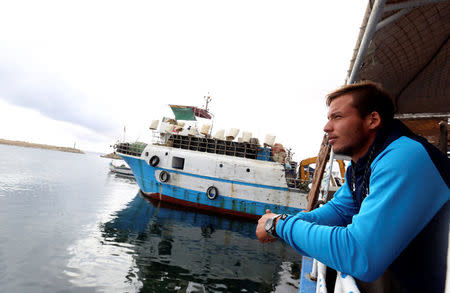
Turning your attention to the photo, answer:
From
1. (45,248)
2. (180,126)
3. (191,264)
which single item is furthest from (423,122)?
(180,126)

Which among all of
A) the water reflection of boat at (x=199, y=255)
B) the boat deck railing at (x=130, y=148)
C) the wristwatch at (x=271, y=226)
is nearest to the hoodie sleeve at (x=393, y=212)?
the wristwatch at (x=271, y=226)

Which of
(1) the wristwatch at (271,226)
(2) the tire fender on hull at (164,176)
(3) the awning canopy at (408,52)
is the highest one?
(3) the awning canopy at (408,52)

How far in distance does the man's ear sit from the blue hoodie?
214 mm

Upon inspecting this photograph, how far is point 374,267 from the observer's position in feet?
2.97

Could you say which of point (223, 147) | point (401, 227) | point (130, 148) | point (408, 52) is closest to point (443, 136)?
point (408, 52)

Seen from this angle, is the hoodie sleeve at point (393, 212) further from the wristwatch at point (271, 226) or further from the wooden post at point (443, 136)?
the wooden post at point (443, 136)

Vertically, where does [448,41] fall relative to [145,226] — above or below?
above

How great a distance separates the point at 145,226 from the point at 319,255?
1064 cm

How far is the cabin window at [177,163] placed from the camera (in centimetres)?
1524

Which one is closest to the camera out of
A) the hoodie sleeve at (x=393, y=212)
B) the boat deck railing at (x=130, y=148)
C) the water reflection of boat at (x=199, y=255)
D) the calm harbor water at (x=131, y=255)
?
the hoodie sleeve at (x=393, y=212)

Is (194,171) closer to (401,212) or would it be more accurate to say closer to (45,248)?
(45,248)

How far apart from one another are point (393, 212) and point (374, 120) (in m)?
0.67

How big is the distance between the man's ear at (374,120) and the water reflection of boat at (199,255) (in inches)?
227

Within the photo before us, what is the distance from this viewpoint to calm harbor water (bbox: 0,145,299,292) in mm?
5332
